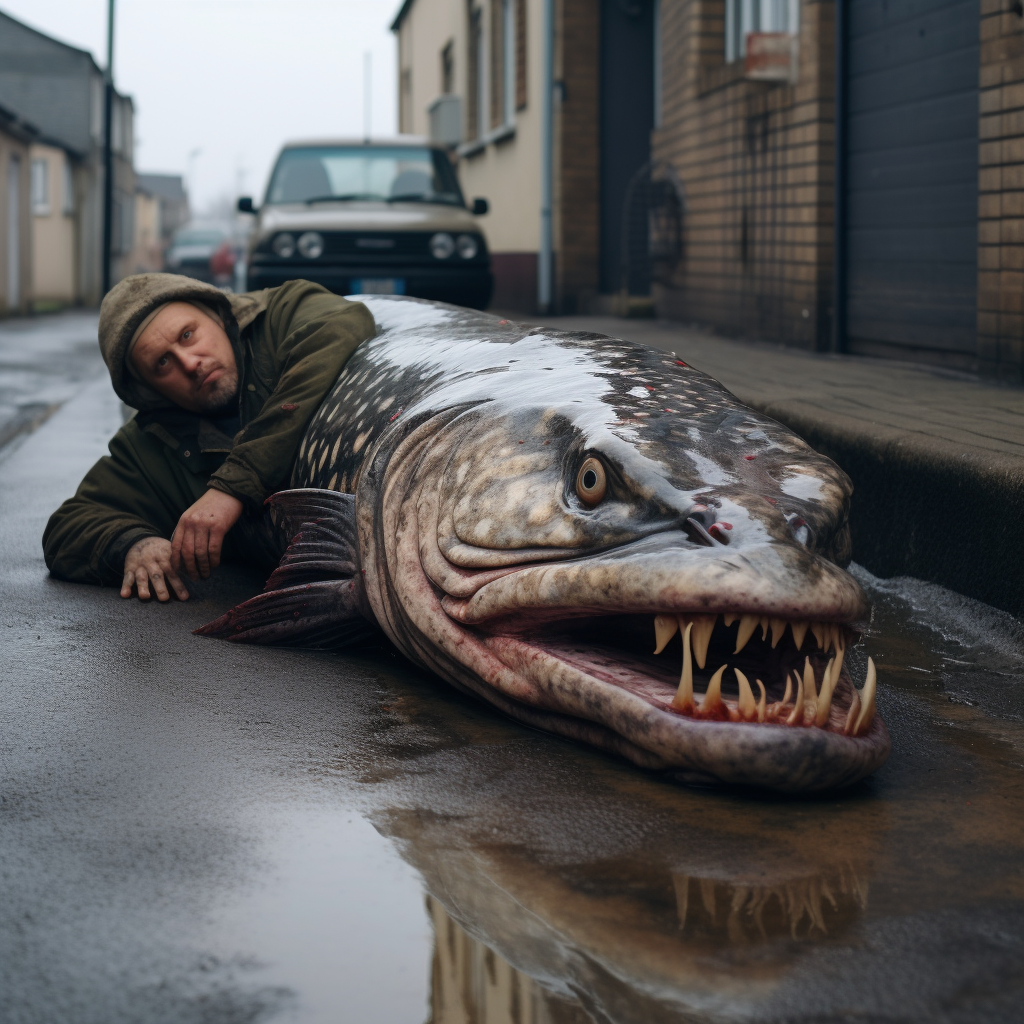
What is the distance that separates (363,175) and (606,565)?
30.9ft

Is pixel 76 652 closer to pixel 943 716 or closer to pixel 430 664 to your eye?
pixel 430 664

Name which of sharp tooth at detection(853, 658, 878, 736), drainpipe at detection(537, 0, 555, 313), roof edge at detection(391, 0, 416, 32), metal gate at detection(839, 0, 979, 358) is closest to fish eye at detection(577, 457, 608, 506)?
sharp tooth at detection(853, 658, 878, 736)

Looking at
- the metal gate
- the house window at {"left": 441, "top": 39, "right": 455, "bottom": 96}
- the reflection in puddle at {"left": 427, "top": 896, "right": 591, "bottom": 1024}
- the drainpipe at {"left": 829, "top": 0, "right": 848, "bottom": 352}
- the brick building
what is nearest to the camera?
the reflection in puddle at {"left": 427, "top": 896, "right": 591, "bottom": 1024}

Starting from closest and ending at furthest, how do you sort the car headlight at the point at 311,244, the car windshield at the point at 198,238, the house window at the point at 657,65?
1. the car headlight at the point at 311,244
2. the house window at the point at 657,65
3. the car windshield at the point at 198,238

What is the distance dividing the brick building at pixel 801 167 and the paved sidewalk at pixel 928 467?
1068mm

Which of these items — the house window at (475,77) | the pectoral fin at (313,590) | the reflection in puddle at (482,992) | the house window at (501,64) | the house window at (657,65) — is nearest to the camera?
the reflection in puddle at (482,992)

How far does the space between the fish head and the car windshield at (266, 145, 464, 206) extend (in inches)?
332

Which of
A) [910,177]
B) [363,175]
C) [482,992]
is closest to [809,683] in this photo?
[482,992]

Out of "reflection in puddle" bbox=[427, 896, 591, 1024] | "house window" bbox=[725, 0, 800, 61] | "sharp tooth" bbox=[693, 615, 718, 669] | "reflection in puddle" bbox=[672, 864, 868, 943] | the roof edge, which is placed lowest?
"reflection in puddle" bbox=[427, 896, 591, 1024]

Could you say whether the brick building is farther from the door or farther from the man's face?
the man's face

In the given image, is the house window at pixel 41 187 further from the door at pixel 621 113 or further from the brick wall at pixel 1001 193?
the brick wall at pixel 1001 193

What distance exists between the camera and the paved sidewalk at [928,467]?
3.16 metres

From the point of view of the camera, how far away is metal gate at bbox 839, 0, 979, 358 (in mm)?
6051

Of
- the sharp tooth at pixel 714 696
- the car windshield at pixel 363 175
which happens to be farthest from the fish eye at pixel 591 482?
the car windshield at pixel 363 175
